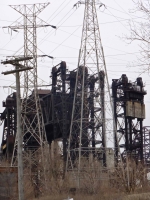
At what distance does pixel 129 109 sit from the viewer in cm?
6044

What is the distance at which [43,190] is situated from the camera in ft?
137

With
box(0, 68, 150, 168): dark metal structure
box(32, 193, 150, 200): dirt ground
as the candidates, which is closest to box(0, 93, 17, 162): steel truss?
box(0, 68, 150, 168): dark metal structure

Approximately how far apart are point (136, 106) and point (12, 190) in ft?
96.3

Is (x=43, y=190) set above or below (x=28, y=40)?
below

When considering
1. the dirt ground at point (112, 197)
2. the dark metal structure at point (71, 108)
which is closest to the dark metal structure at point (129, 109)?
the dark metal structure at point (71, 108)

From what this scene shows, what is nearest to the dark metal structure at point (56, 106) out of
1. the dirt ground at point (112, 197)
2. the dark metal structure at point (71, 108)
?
the dark metal structure at point (71, 108)

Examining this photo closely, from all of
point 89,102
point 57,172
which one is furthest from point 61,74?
point 57,172

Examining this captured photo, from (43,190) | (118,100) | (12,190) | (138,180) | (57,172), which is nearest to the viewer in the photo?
(12,190)

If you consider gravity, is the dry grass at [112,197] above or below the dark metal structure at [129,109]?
below

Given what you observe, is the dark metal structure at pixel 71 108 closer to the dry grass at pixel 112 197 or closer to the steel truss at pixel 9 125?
the steel truss at pixel 9 125

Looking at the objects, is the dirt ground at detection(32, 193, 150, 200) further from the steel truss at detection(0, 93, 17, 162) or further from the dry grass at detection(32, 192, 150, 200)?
the steel truss at detection(0, 93, 17, 162)

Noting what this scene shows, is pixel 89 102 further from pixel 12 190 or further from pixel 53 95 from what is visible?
pixel 12 190

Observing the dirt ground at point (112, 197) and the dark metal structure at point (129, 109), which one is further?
the dark metal structure at point (129, 109)

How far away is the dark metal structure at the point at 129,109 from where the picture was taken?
6059 centimetres
